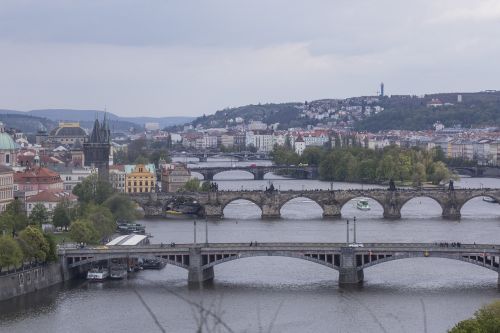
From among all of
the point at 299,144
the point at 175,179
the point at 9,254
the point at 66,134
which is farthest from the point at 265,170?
the point at 9,254

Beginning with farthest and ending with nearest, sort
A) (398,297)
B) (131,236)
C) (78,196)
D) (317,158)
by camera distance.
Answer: (317,158) → (78,196) → (131,236) → (398,297)

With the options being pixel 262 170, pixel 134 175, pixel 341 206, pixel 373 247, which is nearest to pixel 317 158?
pixel 262 170

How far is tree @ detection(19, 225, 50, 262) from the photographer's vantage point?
3806 centimetres

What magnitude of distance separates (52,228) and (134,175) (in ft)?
85.7

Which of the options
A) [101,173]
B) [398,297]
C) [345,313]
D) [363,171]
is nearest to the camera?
[345,313]

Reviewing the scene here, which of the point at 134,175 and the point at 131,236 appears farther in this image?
the point at 134,175

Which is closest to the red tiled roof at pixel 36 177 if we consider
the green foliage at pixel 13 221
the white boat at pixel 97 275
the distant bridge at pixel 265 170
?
the green foliage at pixel 13 221

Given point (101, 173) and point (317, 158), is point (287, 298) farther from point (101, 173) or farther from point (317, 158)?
point (317, 158)

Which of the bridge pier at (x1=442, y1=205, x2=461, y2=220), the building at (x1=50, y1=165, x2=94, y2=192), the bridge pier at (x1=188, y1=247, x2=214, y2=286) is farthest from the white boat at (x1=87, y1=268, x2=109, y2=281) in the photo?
the building at (x1=50, y1=165, x2=94, y2=192)

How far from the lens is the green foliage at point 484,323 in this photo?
24.5 metres

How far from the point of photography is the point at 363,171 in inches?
3622

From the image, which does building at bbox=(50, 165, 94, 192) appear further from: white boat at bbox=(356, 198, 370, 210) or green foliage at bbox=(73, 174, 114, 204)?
white boat at bbox=(356, 198, 370, 210)

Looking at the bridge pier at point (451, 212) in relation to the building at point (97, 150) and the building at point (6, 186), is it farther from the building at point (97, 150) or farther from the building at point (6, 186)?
the building at point (97, 150)

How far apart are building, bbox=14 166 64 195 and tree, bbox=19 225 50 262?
22.9 m
